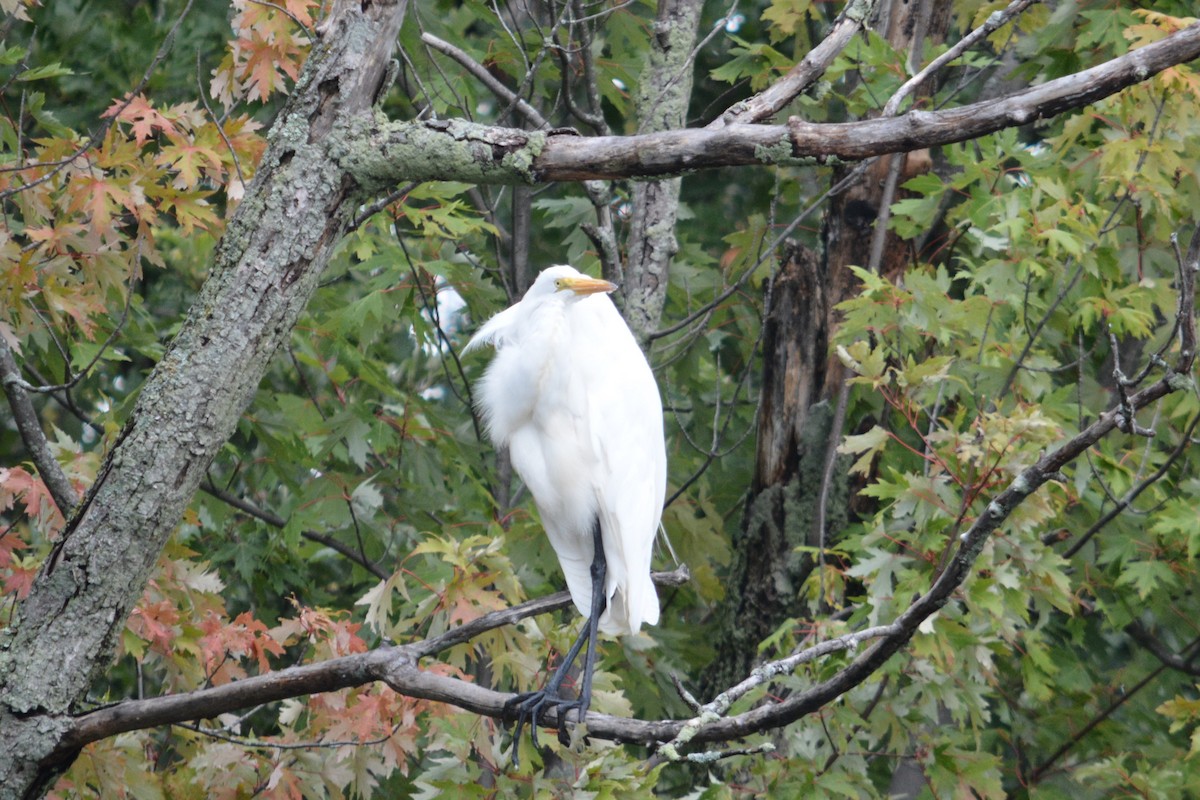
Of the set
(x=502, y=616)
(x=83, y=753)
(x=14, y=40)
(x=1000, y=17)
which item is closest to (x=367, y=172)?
(x=502, y=616)

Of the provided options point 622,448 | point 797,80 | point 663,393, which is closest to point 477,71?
point 622,448

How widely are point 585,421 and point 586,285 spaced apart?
0.40 meters

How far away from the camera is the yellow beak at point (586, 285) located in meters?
2.97

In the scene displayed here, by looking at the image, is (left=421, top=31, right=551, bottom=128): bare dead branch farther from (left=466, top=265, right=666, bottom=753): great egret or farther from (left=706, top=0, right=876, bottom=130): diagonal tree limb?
(left=706, top=0, right=876, bottom=130): diagonal tree limb

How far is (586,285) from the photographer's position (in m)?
3.03

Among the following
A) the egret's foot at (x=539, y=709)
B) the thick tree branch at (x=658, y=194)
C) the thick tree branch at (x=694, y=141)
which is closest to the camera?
the thick tree branch at (x=694, y=141)

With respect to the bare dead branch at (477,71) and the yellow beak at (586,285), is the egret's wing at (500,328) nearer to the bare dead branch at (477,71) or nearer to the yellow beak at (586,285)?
the yellow beak at (586,285)

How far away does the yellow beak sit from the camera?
117 inches

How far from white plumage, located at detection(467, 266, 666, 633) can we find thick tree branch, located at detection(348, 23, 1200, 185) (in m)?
0.86

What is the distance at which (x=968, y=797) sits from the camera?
358 centimetres

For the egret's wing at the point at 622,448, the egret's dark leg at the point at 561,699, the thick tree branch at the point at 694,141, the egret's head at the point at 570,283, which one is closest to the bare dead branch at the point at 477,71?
the egret's head at the point at 570,283

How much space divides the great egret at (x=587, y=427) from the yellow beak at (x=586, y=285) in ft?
0.04

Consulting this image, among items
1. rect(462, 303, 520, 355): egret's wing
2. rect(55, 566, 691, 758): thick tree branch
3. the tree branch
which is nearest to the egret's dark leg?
rect(55, 566, 691, 758): thick tree branch

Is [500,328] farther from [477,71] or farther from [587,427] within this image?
[477,71]
